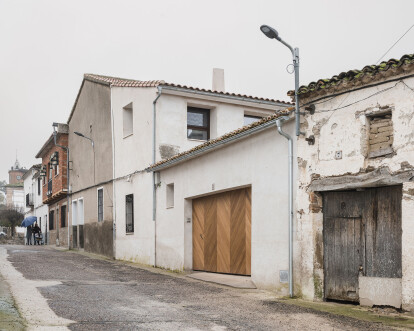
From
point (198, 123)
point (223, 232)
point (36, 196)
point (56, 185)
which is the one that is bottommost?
point (223, 232)

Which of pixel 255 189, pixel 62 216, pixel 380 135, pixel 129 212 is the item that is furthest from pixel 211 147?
pixel 62 216

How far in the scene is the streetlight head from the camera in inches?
375

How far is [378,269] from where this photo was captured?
8.72 m

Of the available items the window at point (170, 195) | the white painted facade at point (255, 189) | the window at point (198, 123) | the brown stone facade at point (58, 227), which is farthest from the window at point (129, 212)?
the brown stone facade at point (58, 227)

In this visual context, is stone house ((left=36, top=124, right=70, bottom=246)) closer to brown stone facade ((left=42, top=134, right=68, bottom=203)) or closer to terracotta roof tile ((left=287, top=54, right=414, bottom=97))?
brown stone facade ((left=42, top=134, right=68, bottom=203))

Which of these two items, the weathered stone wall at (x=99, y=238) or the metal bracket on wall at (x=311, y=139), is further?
the weathered stone wall at (x=99, y=238)

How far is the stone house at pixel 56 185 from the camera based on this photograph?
28.6 metres

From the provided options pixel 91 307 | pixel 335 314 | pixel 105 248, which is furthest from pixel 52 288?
pixel 105 248

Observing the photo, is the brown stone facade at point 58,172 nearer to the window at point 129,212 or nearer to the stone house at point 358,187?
the window at point 129,212

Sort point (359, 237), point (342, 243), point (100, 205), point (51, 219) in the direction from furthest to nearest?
point (51, 219) → point (100, 205) → point (342, 243) → point (359, 237)

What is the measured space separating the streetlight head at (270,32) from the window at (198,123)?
28.8 ft

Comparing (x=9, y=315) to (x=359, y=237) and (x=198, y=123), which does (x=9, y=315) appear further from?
(x=198, y=123)

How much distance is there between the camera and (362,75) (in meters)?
8.74

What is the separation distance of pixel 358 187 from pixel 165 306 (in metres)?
3.93
